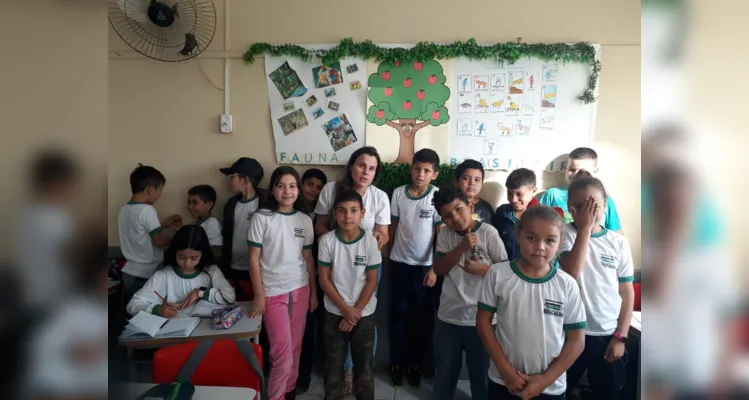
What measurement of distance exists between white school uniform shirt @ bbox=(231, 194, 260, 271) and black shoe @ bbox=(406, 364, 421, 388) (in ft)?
3.78

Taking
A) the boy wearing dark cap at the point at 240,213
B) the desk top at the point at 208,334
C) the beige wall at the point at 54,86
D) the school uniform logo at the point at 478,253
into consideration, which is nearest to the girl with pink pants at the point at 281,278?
the desk top at the point at 208,334

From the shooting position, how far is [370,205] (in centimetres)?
218

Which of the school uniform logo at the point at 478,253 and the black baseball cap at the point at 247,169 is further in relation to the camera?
the black baseball cap at the point at 247,169

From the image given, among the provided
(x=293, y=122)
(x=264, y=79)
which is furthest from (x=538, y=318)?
(x=264, y=79)

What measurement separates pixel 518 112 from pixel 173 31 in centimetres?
230

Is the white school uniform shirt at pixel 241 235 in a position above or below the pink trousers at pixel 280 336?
above

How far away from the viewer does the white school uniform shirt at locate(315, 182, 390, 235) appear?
217 centimetres

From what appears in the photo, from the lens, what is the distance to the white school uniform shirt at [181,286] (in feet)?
5.96

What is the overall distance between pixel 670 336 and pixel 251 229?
1.80 meters

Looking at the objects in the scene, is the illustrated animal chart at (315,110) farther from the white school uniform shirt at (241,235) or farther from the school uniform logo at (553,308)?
the school uniform logo at (553,308)

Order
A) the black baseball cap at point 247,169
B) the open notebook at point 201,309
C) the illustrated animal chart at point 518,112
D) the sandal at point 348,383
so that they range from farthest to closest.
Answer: the illustrated animal chart at point 518,112 → the black baseball cap at point 247,169 → the sandal at point 348,383 → the open notebook at point 201,309

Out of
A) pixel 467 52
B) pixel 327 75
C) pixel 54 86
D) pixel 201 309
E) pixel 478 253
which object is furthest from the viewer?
pixel 327 75

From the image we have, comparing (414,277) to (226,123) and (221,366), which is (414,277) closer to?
(221,366)

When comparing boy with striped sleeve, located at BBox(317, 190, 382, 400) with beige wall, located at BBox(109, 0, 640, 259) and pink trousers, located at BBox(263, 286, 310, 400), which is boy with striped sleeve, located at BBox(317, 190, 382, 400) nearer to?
pink trousers, located at BBox(263, 286, 310, 400)
